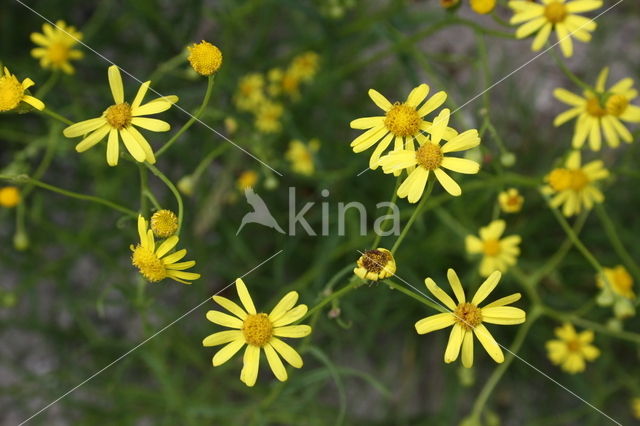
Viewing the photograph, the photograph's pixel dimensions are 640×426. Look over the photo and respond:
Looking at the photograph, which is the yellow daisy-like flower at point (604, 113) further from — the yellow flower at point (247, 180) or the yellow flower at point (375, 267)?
the yellow flower at point (247, 180)

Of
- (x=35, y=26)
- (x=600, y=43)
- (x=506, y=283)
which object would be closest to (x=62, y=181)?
(x=35, y=26)

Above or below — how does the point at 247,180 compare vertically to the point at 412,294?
above

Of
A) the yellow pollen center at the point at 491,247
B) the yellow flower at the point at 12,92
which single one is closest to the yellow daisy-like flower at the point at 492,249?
the yellow pollen center at the point at 491,247

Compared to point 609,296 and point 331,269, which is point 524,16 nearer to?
point 609,296

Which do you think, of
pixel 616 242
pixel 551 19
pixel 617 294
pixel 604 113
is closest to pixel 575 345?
pixel 617 294

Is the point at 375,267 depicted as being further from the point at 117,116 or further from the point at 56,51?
the point at 56,51

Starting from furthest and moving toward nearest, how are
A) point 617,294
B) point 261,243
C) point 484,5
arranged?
point 261,243 < point 617,294 < point 484,5

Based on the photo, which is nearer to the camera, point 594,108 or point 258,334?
point 258,334
